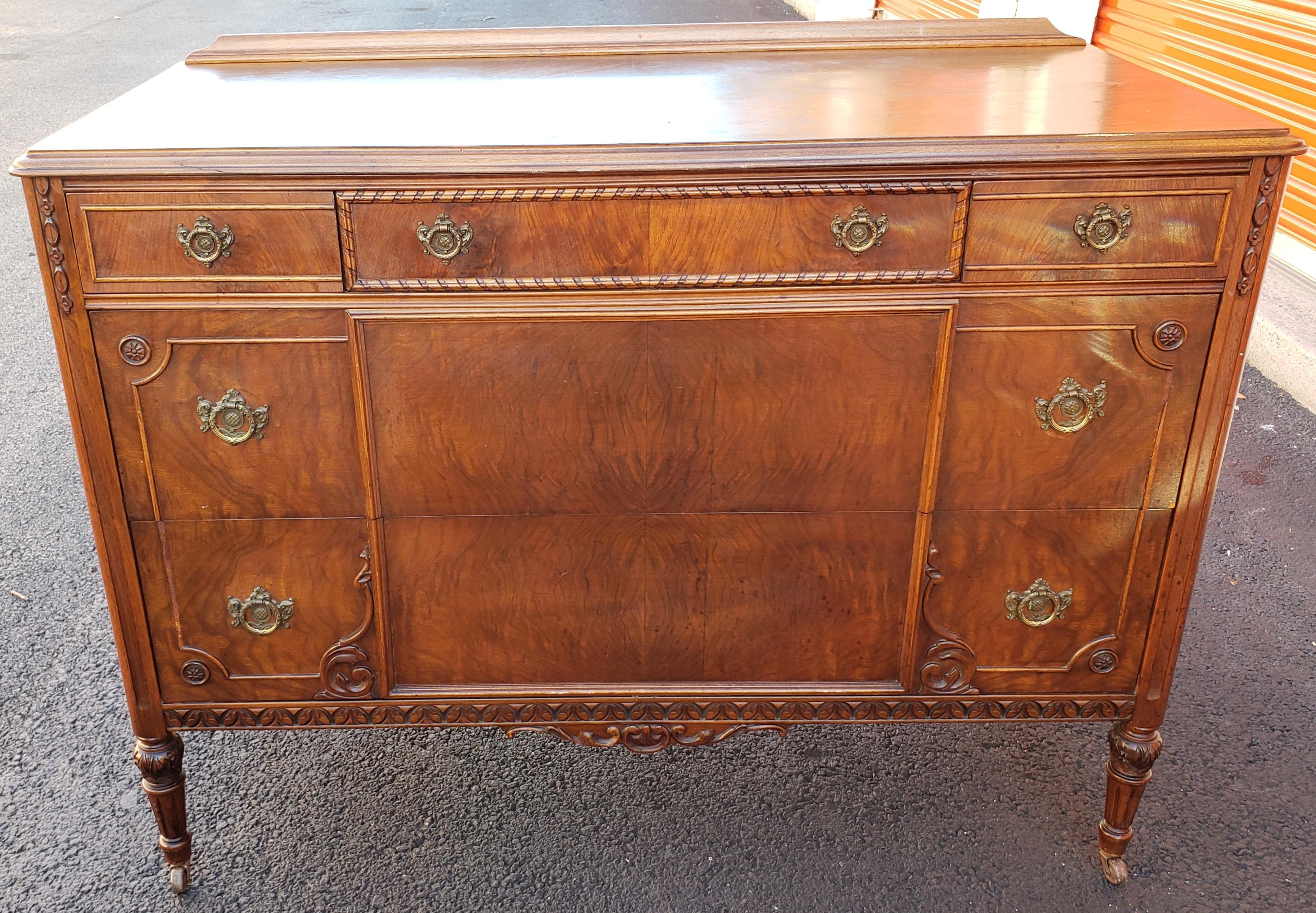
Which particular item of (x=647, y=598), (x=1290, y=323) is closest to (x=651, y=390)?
(x=647, y=598)

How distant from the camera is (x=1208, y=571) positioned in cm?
→ 277

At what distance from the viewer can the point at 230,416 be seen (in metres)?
1.59

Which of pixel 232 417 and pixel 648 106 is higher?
pixel 648 106

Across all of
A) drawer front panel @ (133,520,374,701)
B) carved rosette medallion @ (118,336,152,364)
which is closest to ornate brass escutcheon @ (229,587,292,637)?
drawer front panel @ (133,520,374,701)

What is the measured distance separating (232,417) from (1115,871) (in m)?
1.63

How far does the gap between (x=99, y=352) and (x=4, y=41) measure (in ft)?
29.7

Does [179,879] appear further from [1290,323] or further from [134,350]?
[1290,323]

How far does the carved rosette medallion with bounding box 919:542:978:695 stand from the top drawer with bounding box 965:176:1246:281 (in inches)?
20.5

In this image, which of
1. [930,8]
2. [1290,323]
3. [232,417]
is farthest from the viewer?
[930,8]

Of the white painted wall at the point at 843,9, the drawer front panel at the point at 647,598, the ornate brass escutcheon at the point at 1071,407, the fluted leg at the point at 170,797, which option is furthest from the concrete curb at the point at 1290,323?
the white painted wall at the point at 843,9

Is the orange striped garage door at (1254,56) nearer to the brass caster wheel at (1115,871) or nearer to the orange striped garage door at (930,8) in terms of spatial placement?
the orange striped garage door at (930,8)

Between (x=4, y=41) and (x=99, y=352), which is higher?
(x=99, y=352)

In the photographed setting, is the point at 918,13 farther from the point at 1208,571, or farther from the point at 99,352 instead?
the point at 99,352

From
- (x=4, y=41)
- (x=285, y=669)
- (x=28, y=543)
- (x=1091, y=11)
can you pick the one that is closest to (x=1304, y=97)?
(x=1091, y=11)
